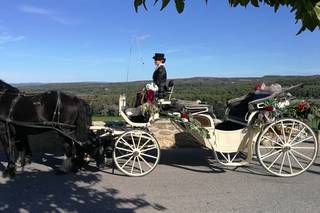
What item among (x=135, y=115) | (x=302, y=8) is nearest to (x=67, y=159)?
(x=135, y=115)

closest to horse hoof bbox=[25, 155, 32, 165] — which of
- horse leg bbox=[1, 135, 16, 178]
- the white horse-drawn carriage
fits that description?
horse leg bbox=[1, 135, 16, 178]

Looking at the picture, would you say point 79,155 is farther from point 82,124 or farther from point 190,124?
point 190,124

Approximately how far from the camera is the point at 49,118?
7871 mm

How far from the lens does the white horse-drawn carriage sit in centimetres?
746

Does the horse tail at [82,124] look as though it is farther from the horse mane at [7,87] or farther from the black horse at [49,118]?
the horse mane at [7,87]

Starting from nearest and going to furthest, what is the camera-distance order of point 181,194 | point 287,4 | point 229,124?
point 287,4 < point 181,194 < point 229,124

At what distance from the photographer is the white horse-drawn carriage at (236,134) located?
746 cm

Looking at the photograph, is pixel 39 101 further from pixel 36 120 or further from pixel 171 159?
pixel 171 159

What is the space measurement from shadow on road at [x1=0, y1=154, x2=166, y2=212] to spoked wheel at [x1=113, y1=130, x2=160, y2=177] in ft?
1.55

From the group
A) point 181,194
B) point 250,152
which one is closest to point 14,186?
point 181,194

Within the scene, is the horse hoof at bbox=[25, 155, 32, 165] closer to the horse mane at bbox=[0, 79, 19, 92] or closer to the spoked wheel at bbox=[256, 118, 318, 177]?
the horse mane at bbox=[0, 79, 19, 92]

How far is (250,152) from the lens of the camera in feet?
24.8

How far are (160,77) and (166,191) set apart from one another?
8.23ft

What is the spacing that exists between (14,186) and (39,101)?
1586 millimetres
